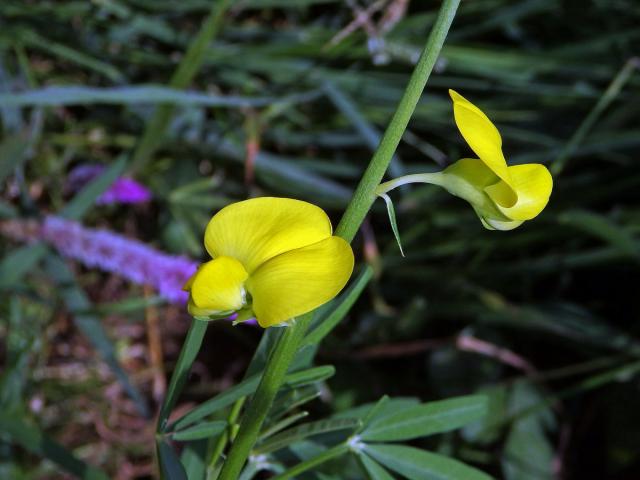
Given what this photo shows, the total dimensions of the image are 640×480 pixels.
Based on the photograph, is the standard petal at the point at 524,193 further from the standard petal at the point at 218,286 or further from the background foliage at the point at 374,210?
the background foliage at the point at 374,210

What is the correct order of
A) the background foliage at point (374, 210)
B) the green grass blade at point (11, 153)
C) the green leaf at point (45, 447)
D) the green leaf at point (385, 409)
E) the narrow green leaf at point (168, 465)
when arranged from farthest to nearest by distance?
the background foliage at point (374, 210) → the green grass blade at point (11, 153) → the green leaf at point (45, 447) → the green leaf at point (385, 409) → the narrow green leaf at point (168, 465)

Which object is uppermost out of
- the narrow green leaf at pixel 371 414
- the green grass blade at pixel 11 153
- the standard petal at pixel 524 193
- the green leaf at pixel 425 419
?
the green grass blade at pixel 11 153

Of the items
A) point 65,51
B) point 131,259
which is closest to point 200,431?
point 131,259

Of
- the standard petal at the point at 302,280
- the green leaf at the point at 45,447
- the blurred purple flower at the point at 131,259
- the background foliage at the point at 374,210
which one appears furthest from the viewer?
the background foliage at the point at 374,210

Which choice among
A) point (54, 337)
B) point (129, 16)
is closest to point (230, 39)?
point (129, 16)

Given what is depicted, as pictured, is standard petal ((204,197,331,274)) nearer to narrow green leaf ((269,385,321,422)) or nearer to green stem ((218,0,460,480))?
green stem ((218,0,460,480))

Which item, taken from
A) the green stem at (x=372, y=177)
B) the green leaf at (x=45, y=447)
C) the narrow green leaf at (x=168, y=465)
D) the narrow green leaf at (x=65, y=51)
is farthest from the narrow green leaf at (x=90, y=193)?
the green stem at (x=372, y=177)

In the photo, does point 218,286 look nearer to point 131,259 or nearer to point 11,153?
point 131,259
